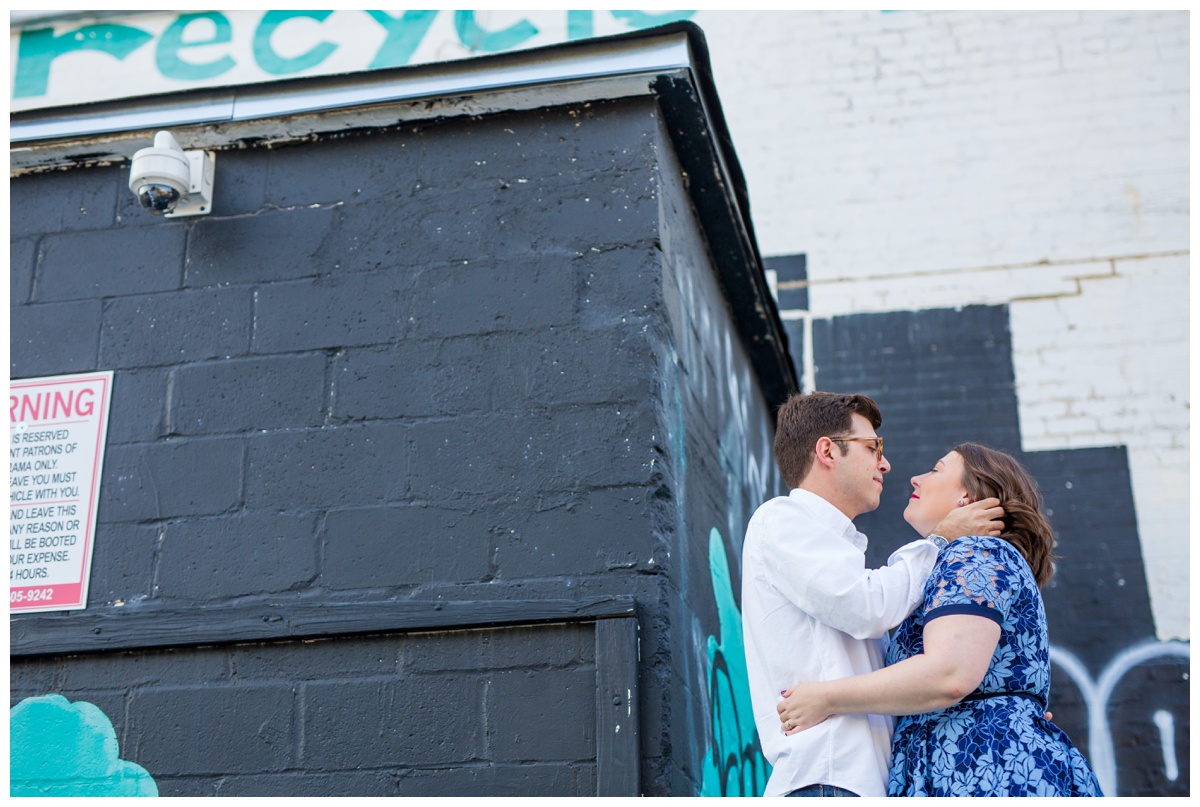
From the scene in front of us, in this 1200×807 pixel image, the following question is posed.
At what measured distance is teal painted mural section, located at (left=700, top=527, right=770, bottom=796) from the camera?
12.3 ft

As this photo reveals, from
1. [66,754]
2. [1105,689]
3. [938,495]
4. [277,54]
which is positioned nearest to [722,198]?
[938,495]

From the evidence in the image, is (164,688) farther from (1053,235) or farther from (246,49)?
(1053,235)

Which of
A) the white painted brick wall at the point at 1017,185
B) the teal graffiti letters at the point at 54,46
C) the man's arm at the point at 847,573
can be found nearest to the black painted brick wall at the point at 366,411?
the man's arm at the point at 847,573

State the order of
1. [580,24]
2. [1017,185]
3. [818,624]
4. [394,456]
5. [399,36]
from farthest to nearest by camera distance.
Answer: [1017,185] < [580,24] < [399,36] < [394,456] < [818,624]

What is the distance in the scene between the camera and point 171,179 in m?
3.81

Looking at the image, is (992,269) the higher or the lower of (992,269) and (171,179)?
the higher

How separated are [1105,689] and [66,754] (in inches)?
216

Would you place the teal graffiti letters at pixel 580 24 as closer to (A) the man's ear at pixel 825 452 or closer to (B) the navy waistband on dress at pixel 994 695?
(A) the man's ear at pixel 825 452

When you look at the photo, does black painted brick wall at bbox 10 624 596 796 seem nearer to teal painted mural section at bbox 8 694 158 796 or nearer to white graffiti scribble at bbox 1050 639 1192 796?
teal painted mural section at bbox 8 694 158 796

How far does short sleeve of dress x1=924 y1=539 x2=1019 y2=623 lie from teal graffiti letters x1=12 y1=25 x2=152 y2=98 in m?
3.91

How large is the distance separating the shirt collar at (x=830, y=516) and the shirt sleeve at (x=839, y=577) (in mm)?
90

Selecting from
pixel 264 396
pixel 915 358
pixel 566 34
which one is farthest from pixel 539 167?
pixel 915 358

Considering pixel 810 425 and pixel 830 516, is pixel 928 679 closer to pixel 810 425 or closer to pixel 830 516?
pixel 830 516

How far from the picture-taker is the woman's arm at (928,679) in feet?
8.32
